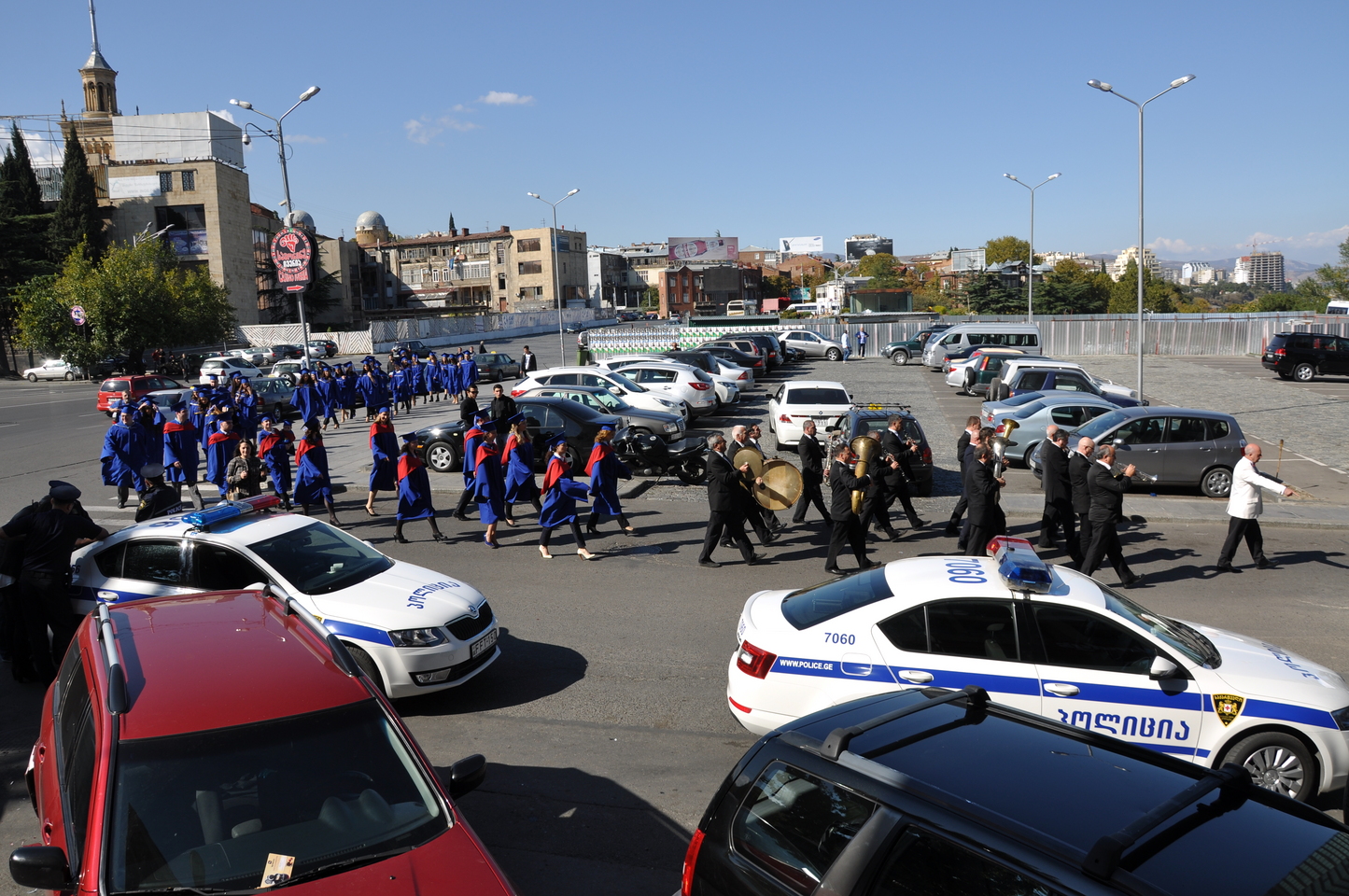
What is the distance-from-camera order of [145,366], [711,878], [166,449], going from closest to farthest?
1. [711,878]
2. [166,449]
3. [145,366]

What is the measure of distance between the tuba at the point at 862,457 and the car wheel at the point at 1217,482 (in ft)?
22.5

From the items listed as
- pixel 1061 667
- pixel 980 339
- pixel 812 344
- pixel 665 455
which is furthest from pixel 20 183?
pixel 1061 667

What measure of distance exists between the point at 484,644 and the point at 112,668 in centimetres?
385

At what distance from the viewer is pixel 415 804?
376 cm

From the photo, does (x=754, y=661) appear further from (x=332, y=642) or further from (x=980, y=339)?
(x=980, y=339)

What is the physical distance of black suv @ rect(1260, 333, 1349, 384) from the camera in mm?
34000

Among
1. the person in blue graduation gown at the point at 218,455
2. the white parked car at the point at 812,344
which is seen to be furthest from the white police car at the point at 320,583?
the white parked car at the point at 812,344

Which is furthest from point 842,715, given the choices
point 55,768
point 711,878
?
point 55,768

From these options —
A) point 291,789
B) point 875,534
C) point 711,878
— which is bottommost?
point 875,534

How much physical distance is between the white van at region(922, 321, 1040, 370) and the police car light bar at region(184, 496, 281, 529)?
33384 mm

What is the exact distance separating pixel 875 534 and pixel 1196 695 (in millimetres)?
8237

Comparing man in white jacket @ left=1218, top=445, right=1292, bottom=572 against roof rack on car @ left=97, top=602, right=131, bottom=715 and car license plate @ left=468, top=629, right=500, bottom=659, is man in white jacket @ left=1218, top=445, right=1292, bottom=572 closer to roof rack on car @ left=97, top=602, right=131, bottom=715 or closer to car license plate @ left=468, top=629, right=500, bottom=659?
car license plate @ left=468, top=629, right=500, bottom=659

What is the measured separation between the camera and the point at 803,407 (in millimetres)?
19500

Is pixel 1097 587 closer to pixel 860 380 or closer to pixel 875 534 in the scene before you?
pixel 875 534
